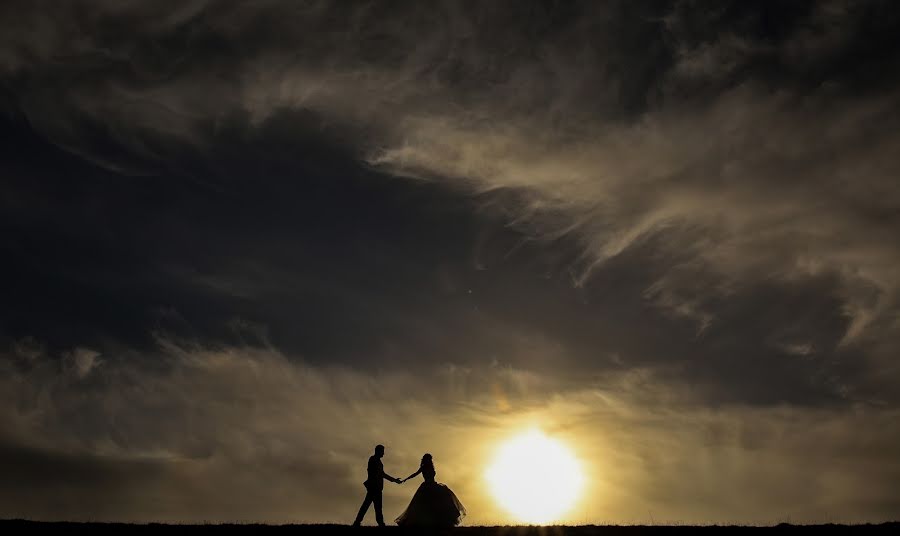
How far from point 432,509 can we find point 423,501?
1.39 feet

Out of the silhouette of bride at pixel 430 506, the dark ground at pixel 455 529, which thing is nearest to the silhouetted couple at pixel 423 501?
the silhouette of bride at pixel 430 506

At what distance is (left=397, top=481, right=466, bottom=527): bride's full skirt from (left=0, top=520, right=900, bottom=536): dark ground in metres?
1.68

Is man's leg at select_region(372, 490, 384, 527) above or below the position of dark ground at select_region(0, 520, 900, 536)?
above

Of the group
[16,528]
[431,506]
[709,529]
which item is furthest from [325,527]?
[709,529]

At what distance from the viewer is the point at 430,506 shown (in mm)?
28516

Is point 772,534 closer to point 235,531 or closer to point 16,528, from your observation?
point 235,531

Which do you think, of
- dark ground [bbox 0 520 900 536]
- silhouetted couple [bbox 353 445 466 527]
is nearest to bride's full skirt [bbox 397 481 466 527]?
silhouetted couple [bbox 353 445 466 527]

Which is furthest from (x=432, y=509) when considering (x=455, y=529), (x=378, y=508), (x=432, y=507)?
(x=455, y=529)

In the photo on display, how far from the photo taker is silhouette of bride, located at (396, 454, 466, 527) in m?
28.3

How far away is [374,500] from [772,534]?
41.2ft

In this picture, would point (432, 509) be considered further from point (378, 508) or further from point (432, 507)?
point (378, 508)

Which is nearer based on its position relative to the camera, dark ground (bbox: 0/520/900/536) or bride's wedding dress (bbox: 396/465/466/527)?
dark ground (bbox: 0/520/900/536)

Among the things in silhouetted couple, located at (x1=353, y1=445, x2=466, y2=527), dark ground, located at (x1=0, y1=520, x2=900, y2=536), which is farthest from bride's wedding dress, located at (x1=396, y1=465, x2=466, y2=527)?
dark ground, located at (x1=0, y1=520, x2=900, y2=536)

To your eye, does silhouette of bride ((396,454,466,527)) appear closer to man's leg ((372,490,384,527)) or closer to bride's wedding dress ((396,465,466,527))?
bride's wedding dress ((396,465,466,527))
